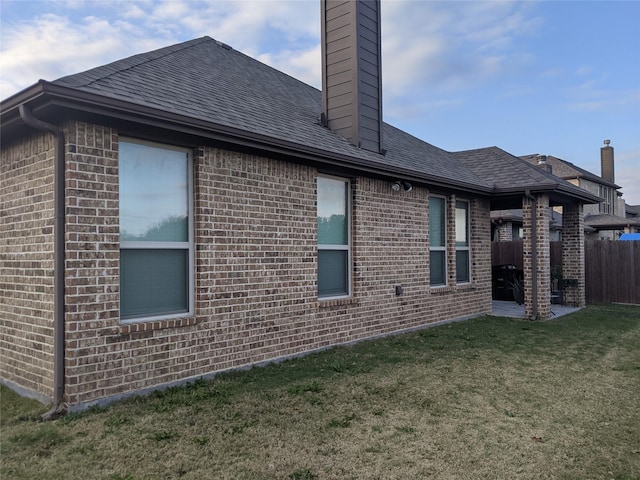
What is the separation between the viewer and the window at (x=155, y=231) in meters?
4.89

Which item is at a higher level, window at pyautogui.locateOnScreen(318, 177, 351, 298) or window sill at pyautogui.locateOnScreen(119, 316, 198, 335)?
window at pyautogui.locateOnScreen(318, 177, 351, 298)

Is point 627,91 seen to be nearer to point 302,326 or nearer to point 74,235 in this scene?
point 302,326

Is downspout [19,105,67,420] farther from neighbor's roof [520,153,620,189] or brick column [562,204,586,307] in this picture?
neighbor's roof [520,153,620,189]

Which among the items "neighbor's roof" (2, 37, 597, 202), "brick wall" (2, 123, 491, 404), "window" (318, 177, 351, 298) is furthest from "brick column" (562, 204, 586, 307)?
"window" (318, 177, 351, 298)

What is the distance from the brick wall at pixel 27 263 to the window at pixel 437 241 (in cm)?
702

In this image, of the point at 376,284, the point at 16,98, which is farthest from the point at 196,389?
the point at 376,284

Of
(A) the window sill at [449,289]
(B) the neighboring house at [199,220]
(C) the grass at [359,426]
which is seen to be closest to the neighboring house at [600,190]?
(A) the window sill at [449,289]

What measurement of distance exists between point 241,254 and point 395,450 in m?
3.10

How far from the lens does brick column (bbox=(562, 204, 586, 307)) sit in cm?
1290

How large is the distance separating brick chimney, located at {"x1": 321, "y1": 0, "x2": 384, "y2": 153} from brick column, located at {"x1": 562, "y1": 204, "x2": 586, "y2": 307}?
727 centimetres

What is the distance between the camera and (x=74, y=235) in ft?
14.3

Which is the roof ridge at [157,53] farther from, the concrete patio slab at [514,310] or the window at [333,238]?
the concrete patio slab at [514,310]

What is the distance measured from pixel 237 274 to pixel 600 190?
41582mm

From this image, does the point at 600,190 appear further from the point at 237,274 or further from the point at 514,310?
the point at 237,274
